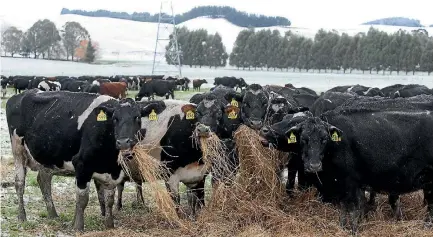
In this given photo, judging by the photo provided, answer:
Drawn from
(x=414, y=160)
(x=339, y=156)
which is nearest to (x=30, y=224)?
(x=339, y=156)

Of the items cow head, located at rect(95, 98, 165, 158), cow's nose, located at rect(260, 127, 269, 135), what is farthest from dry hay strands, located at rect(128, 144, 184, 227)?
cow's nose, located at rect(260, 127, 269, 135)

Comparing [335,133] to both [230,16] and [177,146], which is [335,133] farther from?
[230,16]

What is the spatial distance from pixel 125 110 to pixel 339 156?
3.02 metres

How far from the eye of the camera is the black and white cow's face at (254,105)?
9.18 metres

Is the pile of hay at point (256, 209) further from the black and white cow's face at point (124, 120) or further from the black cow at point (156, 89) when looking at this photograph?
the black cow at point (156, 89)

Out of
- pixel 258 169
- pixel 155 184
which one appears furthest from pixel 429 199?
pixel 155 184

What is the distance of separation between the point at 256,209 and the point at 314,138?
1.32m

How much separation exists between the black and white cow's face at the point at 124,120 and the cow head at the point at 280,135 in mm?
1833

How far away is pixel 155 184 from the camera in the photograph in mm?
7441

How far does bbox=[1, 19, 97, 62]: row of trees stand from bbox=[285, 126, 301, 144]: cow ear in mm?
109136

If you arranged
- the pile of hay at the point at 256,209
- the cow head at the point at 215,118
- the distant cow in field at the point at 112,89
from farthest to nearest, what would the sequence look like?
the distant cow in field at the point at 112,89
the cow head at the point at 215,118
the pile of hay at the point at 256,209

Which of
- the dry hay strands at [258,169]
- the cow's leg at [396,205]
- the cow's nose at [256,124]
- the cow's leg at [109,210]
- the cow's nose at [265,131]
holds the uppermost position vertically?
the cow's nose at [265,131]

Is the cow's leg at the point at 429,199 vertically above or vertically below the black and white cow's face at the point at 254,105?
below

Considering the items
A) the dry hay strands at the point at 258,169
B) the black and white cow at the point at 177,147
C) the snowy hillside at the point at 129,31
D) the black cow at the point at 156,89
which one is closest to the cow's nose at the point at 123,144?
the black and white cow at the point at 177,147
